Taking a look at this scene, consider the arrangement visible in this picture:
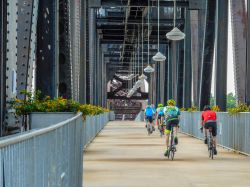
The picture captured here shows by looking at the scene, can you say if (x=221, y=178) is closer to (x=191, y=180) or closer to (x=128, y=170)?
(x=191, y=180)

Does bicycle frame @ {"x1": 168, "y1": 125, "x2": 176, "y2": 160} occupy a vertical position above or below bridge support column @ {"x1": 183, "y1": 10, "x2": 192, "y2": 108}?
below

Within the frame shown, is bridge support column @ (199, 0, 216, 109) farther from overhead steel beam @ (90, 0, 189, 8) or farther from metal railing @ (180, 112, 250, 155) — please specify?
overhead steel beam @ (90, 0, 189, 8)

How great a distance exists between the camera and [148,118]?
43.0 meters

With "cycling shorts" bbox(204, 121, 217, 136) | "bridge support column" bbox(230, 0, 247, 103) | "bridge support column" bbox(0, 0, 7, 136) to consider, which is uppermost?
"bridge support column" bbox(230, 0, 247, 103)

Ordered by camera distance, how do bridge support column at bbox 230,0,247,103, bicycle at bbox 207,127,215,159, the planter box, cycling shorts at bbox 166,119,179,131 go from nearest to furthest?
the planter box
bicycle at bbox 207,127,215,159
cycling shorts at bbox 166,119,179,131
bridge support column at bbox 230,0,247,103

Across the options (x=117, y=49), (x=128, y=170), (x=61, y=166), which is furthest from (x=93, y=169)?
(x=117, y=49)

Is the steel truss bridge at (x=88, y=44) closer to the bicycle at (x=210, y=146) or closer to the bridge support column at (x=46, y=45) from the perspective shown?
the bridge support column at (x=46, y=45)

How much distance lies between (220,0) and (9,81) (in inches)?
1030

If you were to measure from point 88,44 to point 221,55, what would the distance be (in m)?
11.3

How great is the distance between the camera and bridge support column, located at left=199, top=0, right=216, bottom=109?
3686cm

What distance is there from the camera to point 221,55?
35.3m

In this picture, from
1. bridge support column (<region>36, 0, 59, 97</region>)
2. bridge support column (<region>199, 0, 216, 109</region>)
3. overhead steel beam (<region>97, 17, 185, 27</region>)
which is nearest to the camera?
bridge support column (<region>36, 0, 59, 97</region>)

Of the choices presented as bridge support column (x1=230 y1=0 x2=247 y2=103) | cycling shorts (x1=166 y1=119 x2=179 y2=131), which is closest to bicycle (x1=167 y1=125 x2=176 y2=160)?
cycling shorts (x1=166 y1=119 x2=179 y2=131)

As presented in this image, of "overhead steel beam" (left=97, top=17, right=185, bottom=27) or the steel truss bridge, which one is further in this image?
"overhead steel beam" (left=97, top=17, right=185, bottom=27)
